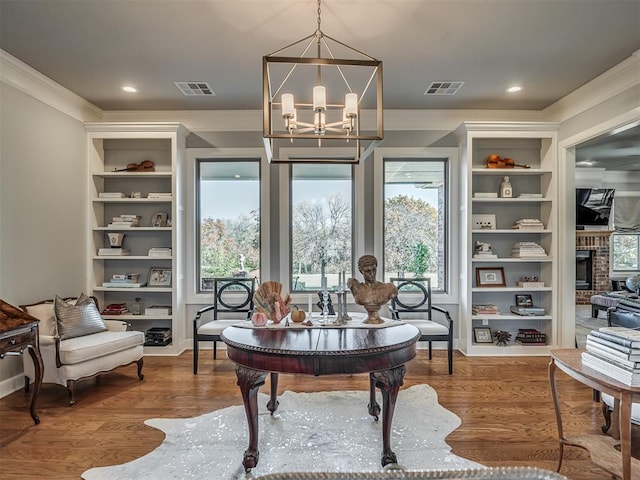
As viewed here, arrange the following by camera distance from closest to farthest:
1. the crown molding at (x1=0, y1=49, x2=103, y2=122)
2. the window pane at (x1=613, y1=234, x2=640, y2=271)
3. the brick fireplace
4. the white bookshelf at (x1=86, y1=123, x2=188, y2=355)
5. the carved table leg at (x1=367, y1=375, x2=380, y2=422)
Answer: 1. the carved table leg at (x1=367, y1=375, x2=380, y2=422)
2. the crown molding at (x1=0, y1=49, x2=103, y2=122)
3. the white bookshelf at (x1=86, y1=123, x2=188, y2=355)
4. the brick fireplace
5. the window pane at (x1=613, y1=234, x2=640, y2=271)

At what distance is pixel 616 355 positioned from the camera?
172 cm

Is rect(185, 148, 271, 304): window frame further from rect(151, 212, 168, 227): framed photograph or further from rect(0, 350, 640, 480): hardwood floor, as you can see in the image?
rect(0, 350, 640, 480): hardwood floor

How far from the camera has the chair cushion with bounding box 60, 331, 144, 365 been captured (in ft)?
10.0

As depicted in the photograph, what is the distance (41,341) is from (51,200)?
1468mm

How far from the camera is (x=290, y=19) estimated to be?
2.69 meters

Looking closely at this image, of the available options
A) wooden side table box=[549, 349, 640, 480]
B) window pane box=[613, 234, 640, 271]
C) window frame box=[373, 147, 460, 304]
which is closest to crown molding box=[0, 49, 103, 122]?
window frame box=[373, 147, 460, 304]

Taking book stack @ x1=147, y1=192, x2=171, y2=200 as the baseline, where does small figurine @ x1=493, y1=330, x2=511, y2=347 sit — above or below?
below

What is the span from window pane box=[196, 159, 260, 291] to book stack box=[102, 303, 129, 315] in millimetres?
907

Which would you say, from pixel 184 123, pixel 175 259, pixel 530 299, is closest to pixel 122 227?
pixel 175 259

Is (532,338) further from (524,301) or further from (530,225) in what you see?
(530,225)

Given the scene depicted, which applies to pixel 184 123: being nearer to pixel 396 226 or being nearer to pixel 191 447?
pixel 396 226

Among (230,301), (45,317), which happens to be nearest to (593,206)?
(230,301)

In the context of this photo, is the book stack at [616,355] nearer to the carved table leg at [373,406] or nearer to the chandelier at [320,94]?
the carved table leg at [373,406]

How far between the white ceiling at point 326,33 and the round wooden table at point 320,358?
86.3 inches
